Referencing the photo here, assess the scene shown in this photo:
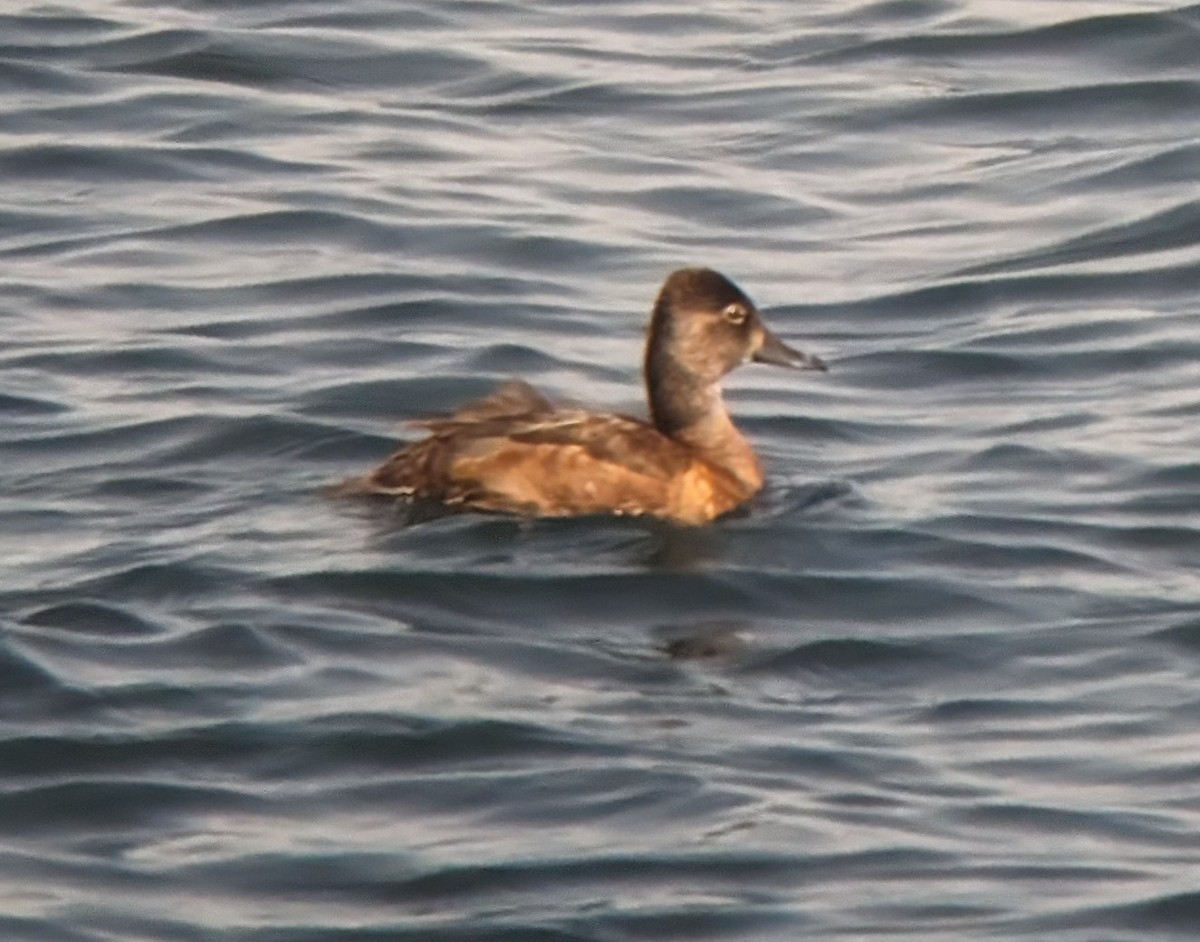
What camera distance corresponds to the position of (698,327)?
12977 millimetres

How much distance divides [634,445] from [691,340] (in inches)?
20.9

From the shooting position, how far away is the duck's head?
12.9m

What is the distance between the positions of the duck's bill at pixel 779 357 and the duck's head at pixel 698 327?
12cm

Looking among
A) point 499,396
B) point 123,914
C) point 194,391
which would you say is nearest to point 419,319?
point 194,391

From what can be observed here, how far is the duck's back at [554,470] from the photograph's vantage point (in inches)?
488

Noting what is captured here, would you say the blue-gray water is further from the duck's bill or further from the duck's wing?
the duck's bill

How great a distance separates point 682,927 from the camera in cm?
900

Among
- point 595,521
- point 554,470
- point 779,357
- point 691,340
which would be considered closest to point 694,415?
point 691,340

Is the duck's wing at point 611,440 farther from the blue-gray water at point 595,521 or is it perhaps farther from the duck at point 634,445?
the blue-gray water at point 595,521

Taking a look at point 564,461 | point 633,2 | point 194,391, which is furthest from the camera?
point 633,2

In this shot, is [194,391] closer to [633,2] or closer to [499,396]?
[499,396]

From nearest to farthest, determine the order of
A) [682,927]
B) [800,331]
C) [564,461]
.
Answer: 1. [682,927]
2. [564,461]
3. [800,331]

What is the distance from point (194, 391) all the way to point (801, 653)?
148 inches

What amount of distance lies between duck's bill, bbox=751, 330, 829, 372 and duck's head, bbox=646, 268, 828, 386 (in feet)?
0.38
